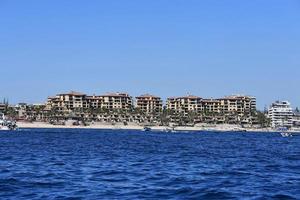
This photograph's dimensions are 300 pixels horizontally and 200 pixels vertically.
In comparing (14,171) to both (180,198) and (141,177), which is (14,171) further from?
(180,198)

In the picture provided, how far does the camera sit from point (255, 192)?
3005 centimetres

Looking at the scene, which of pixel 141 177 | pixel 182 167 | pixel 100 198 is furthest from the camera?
pixel 182 167

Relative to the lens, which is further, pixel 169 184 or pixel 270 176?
pixel 270 176

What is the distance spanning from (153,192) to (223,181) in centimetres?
646

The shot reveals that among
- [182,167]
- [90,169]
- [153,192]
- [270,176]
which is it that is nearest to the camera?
[153,192]

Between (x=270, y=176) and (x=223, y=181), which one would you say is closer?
(x=223, y=181)

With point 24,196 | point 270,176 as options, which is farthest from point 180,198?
point 270,176

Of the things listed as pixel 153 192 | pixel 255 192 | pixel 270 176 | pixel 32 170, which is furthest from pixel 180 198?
pixel 32 170

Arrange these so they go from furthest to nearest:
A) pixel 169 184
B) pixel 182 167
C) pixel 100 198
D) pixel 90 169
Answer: pixel 182 167 → pixel 90 169 → pixel 169 184 → pixel 100 198

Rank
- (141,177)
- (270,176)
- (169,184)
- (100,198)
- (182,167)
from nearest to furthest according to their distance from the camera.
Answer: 1. (100,198)
2. (169,184)
3. (141,177)
4. (270,176)
5. (182,167)

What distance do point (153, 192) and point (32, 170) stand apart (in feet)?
43.3

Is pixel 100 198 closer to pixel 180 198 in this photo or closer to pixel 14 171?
pixel 180 198

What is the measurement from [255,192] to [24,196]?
1124cm

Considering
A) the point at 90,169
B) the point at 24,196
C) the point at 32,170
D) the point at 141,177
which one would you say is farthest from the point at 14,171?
the point at 24,196
